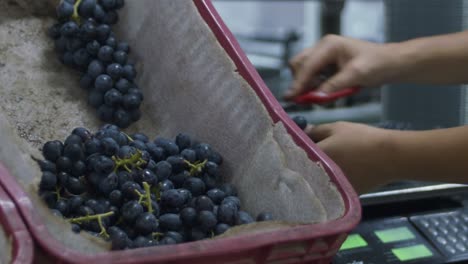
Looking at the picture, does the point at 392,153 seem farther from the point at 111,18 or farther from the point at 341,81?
the point at 111,18

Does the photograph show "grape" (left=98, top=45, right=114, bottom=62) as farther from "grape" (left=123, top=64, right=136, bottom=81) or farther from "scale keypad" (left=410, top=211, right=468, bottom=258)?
"scale keypad" (left=410, top=211, right=468, bottom=258)

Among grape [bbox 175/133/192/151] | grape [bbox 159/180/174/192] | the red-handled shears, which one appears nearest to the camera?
grape [bbox 159/180/174/192]

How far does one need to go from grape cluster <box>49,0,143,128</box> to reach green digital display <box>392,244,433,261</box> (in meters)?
0.45

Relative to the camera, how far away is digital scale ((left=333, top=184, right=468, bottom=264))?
36.9 inches

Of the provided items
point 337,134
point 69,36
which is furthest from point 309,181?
point 69,36

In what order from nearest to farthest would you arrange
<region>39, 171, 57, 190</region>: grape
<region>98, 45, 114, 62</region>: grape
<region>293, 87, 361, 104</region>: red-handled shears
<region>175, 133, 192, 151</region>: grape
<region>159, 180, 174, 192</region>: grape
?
<region>39, 171, 57, 190</region>: grape → <region>159, 180, 174, 192</region>: grape → <region>175, 133, 192, 151</region>: grape → <region>98, 45, 114, 62</region>: grape → <region>293, 87, 361, 104</region>: red-handled shears

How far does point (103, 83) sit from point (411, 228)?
53cm

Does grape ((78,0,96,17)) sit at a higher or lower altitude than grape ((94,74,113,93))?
higher

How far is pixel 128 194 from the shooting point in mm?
716

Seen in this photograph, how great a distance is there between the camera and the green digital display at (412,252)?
943 millimetres

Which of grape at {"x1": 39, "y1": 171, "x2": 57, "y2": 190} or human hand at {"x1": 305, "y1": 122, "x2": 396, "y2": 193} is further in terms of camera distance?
human hand at {"x1": 305, "y1": 122, "x2": 396, "y2": 193}

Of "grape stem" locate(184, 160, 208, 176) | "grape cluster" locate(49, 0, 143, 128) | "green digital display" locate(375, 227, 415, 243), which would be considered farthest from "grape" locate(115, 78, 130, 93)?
"green digital display" locate(375, 227, 415, 243)

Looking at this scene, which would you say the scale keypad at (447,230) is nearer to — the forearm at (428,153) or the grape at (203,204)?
the forearm at (428,153)

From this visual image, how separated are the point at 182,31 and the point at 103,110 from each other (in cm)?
17
